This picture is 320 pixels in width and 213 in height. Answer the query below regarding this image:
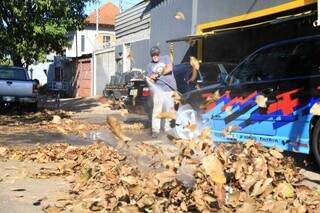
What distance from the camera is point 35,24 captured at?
1973cm

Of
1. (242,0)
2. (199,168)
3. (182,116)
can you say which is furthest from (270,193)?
(242,0)

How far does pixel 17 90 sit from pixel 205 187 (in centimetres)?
1548

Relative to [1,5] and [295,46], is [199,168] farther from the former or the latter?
[1,5]

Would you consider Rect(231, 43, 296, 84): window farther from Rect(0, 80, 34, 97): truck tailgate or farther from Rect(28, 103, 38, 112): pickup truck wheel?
Rect(28, 103, 38, 112): pickup truck wheel

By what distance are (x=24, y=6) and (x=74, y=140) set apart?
841cm

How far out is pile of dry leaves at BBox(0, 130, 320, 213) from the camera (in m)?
5.19

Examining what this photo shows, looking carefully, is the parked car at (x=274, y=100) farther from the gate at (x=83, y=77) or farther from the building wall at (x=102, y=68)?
the gate at (x=83, y=77)

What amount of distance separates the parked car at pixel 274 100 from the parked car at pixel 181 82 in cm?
235

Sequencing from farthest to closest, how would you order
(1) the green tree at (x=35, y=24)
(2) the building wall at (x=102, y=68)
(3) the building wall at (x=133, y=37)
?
(2) the building wall at (x=102, y=68) < (3) the building wall at (x=133, y=37) < (1) the green tree at (x=35, y=24)

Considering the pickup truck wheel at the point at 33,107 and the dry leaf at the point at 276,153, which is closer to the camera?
the dry leaf at the point at 276,153

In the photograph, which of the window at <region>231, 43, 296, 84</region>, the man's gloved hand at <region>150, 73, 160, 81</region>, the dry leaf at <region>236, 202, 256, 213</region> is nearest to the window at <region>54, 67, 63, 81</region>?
the man's gloved hand at <region>150, 73, 160, 81</region>

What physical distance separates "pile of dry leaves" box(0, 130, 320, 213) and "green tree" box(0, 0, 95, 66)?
13189 mm

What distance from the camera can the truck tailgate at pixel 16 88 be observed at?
64.1 feet

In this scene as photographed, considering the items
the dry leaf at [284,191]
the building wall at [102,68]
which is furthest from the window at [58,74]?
the dry leaf at [284,191]
